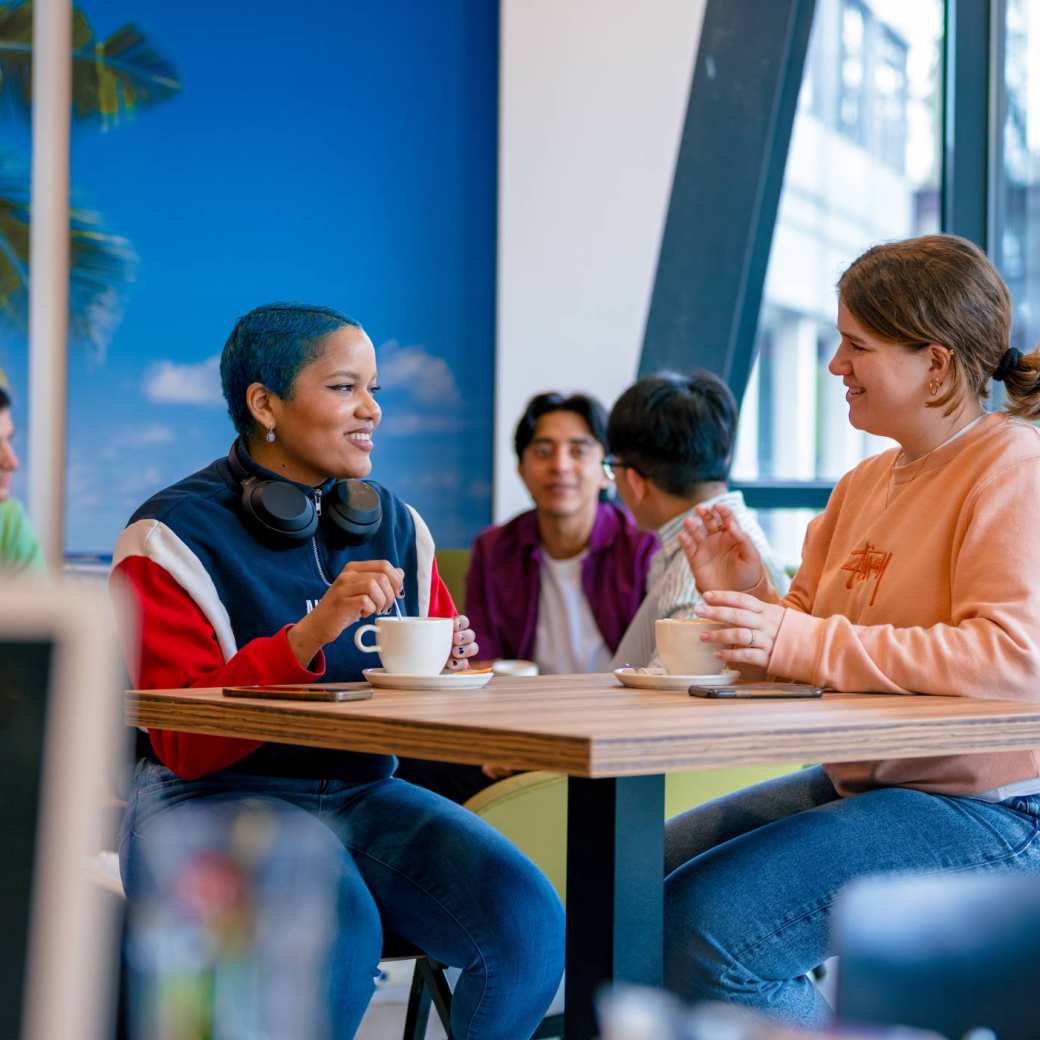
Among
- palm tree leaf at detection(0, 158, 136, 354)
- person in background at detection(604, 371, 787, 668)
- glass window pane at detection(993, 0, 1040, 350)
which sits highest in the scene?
glass window pane at detection(993, 0, 1040, 350)

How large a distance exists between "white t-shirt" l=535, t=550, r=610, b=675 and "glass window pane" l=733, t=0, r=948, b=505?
123 centimetres

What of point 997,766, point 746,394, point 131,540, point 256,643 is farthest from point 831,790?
point 746,394

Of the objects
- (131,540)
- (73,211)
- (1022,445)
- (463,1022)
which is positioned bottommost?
(463,1022)

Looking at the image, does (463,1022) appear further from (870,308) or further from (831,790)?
(870,308)

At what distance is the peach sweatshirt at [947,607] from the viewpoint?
1508mm

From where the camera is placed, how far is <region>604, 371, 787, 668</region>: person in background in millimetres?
2641

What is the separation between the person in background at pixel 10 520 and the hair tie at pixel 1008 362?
8.23 feet

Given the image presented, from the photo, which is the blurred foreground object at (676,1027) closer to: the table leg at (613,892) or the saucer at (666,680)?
the table leg at (613,892)

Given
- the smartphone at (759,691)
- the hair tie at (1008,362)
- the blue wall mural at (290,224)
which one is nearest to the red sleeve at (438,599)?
the smartphone at (759,691)

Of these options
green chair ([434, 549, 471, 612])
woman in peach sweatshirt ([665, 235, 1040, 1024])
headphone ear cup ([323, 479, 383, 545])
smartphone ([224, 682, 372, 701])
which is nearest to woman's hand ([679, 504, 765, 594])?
woman in peach sweatshirt ([665, 235, 1040, 1024])

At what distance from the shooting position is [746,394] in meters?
4.50

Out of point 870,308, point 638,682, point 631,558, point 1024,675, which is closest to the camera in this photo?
point 1024,675

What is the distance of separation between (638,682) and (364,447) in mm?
537

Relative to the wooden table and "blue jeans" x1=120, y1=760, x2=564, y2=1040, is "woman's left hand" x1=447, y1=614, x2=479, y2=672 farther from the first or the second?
the wooden table
